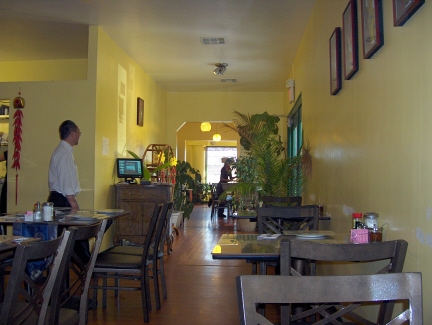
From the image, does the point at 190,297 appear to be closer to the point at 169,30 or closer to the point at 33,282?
the point at 33,282

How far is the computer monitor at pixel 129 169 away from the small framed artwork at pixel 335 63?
13.1 ft

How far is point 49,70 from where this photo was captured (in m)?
8.31

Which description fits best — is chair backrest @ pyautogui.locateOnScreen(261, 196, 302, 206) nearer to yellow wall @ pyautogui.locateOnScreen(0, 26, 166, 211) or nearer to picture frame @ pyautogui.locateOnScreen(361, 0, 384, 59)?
picture frame @ pyautogui.locateOnScreen(361, 0, 384, 59)

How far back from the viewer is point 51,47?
7.57 m

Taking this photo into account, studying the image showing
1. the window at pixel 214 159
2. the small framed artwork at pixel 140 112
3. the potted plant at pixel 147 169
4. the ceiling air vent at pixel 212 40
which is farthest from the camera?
the window at pixel 214 159

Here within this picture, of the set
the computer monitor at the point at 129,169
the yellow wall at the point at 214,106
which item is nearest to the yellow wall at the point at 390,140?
the computer monitor at the point at 129,169

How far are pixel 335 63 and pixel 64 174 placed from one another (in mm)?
2703

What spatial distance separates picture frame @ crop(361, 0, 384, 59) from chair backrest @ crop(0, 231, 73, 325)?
80.4 inches

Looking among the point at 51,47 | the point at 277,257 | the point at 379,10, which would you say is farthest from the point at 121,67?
the point at 277,257

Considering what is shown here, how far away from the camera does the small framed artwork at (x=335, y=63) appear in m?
4.17

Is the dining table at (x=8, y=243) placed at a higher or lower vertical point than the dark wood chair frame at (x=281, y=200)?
lower

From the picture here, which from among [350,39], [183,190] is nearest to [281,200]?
[350,39]

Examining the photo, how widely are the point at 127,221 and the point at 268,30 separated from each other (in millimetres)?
3450

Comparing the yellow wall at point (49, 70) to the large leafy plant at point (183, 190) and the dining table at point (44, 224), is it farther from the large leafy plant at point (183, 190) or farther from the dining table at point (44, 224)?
the dining table at point (44, 224)
